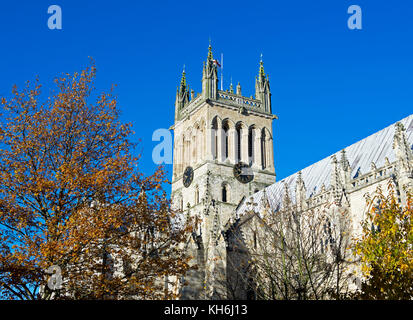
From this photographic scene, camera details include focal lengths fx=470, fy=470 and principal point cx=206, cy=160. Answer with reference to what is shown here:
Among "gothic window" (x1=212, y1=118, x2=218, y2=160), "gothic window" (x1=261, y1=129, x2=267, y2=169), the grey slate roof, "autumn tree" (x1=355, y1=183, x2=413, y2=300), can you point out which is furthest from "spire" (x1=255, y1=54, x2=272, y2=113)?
"autumn tree" (x1=355, y1=183, x2=413, y2=300)

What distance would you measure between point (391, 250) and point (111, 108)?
40.0 ft

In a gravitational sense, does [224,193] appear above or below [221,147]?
below

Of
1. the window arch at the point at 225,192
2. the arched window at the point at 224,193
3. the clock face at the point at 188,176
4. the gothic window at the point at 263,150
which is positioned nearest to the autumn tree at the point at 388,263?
the window arch at the point at 225,192

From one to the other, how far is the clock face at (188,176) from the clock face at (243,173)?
530 centimetres

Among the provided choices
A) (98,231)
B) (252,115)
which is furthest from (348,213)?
(252,115)

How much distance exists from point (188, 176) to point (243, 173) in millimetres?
6537

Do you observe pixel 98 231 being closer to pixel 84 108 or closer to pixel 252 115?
pixel 84 108

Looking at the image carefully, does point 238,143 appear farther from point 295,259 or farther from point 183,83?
point 295,259

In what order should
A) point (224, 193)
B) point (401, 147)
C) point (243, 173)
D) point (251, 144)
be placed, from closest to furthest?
point (401, 147), point (224, 193), point (243, 173), point (251, 144)

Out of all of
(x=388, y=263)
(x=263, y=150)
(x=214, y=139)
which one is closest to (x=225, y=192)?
(x=214, y=139)

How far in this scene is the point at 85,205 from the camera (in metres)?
15.6

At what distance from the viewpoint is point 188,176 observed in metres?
54.8

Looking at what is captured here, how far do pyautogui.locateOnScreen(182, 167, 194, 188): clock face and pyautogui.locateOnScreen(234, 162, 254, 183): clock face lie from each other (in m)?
5.30

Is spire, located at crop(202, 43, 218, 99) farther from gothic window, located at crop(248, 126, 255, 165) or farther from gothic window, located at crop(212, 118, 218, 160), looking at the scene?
gothic window, located at crop(248, 126, 255, 165)
